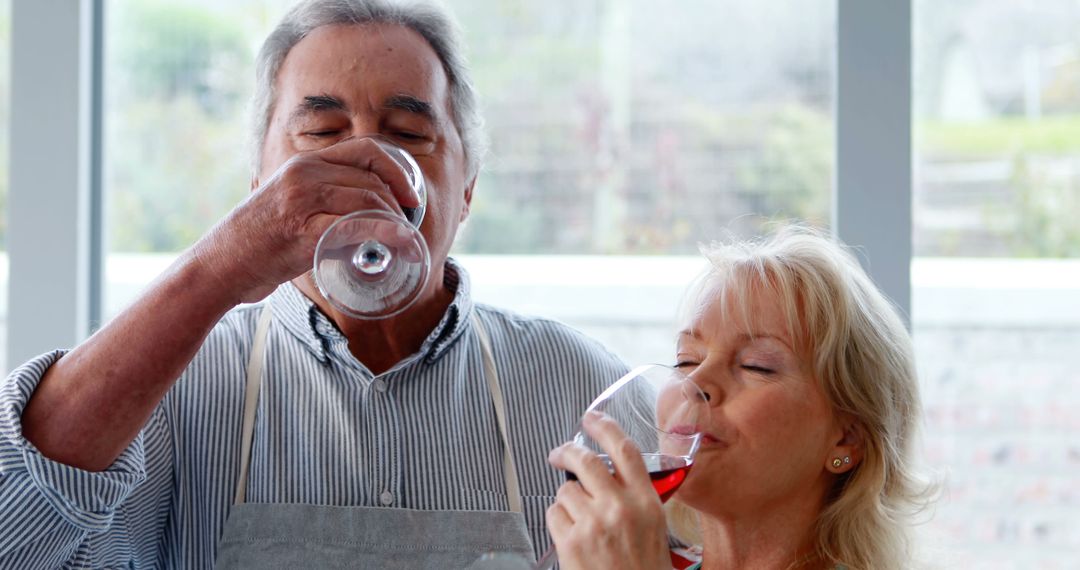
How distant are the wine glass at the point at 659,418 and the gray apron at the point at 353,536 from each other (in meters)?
0.32

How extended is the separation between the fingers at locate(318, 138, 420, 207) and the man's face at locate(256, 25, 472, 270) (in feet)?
0.96

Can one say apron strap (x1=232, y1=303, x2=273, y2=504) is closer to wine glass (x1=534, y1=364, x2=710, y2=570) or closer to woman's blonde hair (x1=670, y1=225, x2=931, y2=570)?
wine glass (x1=534, y1=364, x2=710, y2=570)

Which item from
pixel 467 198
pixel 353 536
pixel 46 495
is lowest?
pixel 353 536

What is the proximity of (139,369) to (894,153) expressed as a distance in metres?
1.60

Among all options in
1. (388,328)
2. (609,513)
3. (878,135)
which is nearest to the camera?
(609,513)

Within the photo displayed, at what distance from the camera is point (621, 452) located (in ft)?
4.12

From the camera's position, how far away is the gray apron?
1640 mm

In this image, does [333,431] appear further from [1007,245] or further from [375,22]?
[1007,245]

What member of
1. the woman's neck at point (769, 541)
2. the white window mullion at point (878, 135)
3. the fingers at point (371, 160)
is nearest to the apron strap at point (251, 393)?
the fingers at point (371, 160)

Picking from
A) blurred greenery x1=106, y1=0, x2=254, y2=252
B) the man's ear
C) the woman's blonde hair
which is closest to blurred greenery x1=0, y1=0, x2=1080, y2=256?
blurred greenery x1=106, y1=0, x2=254, y2=252

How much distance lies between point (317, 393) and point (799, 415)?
30.2 inches

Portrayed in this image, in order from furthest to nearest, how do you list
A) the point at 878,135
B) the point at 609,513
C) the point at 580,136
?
1. the point at 580,136
2. the point at 878,135
3. the point at 609,513

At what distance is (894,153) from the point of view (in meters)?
2.28

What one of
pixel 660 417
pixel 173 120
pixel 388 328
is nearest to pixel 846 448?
pixel 660 417
